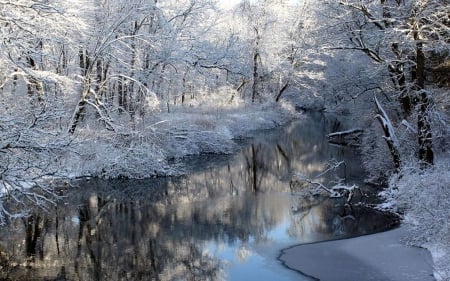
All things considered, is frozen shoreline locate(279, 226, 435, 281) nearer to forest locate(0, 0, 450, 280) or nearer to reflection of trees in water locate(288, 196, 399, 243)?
forest locate(0, 0, 450, 280)

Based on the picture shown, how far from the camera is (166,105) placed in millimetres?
31062

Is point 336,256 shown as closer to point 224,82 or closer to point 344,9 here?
point 344,9

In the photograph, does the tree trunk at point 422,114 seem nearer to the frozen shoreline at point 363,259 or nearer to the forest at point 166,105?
the forest at point 166,105

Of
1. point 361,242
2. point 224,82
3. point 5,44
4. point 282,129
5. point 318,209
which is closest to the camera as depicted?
point 5,44

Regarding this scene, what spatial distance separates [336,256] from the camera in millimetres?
9930

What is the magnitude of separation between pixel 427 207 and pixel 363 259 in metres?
1.77

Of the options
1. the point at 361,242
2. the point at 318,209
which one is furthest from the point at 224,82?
the point at 361,242

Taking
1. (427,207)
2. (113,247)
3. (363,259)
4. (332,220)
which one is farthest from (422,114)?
(113,247)

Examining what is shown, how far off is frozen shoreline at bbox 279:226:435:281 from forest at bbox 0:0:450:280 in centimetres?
45

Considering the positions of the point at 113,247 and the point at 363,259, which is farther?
the point at 113,247

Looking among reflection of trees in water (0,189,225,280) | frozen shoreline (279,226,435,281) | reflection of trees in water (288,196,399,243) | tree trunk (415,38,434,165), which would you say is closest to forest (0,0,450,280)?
tree trunk (415,38,434,165)

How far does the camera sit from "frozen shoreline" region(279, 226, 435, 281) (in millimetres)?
8789

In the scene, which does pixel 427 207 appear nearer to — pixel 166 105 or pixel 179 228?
pixel 179 228

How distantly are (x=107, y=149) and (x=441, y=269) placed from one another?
13455 millimetres
